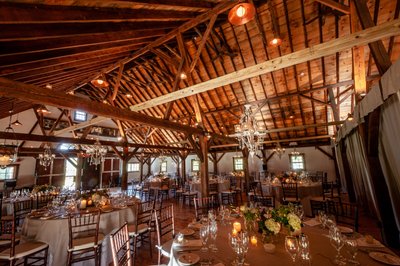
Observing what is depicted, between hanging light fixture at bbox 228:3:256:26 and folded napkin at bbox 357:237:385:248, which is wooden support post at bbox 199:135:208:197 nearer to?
hanging light fixture at bbox 228:3:256:26

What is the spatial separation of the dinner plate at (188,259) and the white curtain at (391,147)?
390 centimetres

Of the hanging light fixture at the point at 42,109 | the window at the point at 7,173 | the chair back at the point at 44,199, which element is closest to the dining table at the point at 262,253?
Result: the chair back at the point at 44,199

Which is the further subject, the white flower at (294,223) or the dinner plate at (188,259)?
the white flower at (294,223)

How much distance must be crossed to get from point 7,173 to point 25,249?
33.0ft

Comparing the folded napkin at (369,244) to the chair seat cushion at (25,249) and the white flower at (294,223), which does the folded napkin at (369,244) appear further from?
the chair seat cushion at (25,249)

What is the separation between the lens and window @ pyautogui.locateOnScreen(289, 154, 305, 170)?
13672mm

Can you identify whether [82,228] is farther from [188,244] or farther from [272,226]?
[272,226]

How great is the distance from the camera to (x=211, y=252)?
2018 mm

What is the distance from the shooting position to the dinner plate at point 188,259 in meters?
1.77

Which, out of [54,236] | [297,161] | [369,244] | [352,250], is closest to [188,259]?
[352,250]

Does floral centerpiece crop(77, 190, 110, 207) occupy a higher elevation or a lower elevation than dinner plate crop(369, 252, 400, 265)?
higher

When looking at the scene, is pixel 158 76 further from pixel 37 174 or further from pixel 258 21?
pixel 37 174

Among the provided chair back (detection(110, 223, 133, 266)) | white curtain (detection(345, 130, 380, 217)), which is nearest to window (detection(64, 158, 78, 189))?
chair back (detection(110, 223, 133, 266))

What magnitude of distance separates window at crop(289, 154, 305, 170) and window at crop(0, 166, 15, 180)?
1805 cm
